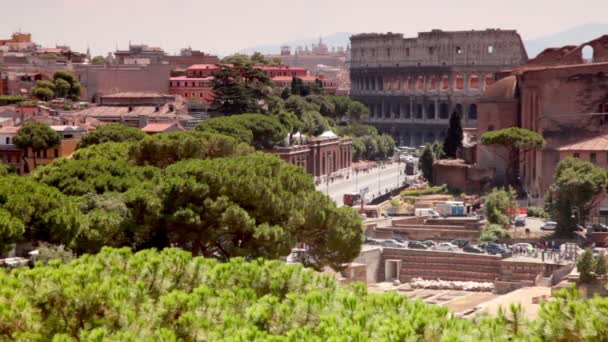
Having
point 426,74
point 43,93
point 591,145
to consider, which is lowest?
→ point 591,145

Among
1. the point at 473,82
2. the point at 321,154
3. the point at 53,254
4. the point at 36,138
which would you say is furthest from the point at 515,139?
the point at 473,82

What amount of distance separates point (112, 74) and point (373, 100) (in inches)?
1434

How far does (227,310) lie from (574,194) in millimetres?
32052

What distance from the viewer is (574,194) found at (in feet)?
160

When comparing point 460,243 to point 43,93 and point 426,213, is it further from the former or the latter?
point 43,93

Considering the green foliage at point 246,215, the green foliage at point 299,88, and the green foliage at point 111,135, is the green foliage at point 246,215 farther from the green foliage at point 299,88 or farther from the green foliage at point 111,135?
the green foliage at point 299,88

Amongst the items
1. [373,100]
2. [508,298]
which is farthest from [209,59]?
[508,298]

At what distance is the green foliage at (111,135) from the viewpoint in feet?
183

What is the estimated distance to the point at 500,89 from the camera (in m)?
67.6

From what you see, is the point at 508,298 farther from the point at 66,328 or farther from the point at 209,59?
the point at 209,59

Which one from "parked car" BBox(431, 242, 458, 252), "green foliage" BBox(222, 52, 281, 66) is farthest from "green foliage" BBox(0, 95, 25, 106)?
"parked car" BBox(431, 242, 458, 252)

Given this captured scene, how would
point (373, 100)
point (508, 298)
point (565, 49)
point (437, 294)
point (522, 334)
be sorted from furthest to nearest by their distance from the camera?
point (373, 100) → point (565, 49) → point (437, 294) → point (508, 298) → point (522, 334)

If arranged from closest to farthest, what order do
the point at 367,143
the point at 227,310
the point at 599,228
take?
the point at 227,310 < the point at 599,228 < the point at 367,143

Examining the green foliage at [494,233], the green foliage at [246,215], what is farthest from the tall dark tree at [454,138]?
the green foliage at [246,215]
